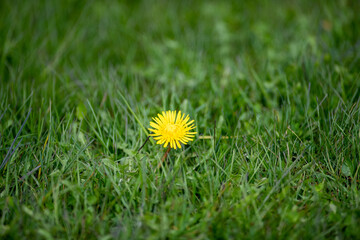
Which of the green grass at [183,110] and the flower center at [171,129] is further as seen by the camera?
the flower center at [171,129]

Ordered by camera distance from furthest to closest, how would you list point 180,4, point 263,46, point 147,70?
point 180,4 < point 263,46 < point 147,70

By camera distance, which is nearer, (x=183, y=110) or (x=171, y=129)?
(x=171, y=129)

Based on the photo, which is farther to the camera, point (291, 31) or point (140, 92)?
point (291, 31)

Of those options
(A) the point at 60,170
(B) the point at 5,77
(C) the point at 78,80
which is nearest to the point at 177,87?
(C) the point at 78,80

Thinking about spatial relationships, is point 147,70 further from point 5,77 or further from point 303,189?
point 303,189

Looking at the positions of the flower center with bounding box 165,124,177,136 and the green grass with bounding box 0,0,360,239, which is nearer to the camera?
the green grass with bounding box 0,0,360,239

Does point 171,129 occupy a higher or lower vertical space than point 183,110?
lower

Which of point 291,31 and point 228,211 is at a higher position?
point 291,31

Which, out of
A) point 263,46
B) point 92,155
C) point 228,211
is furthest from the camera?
point 263,46
